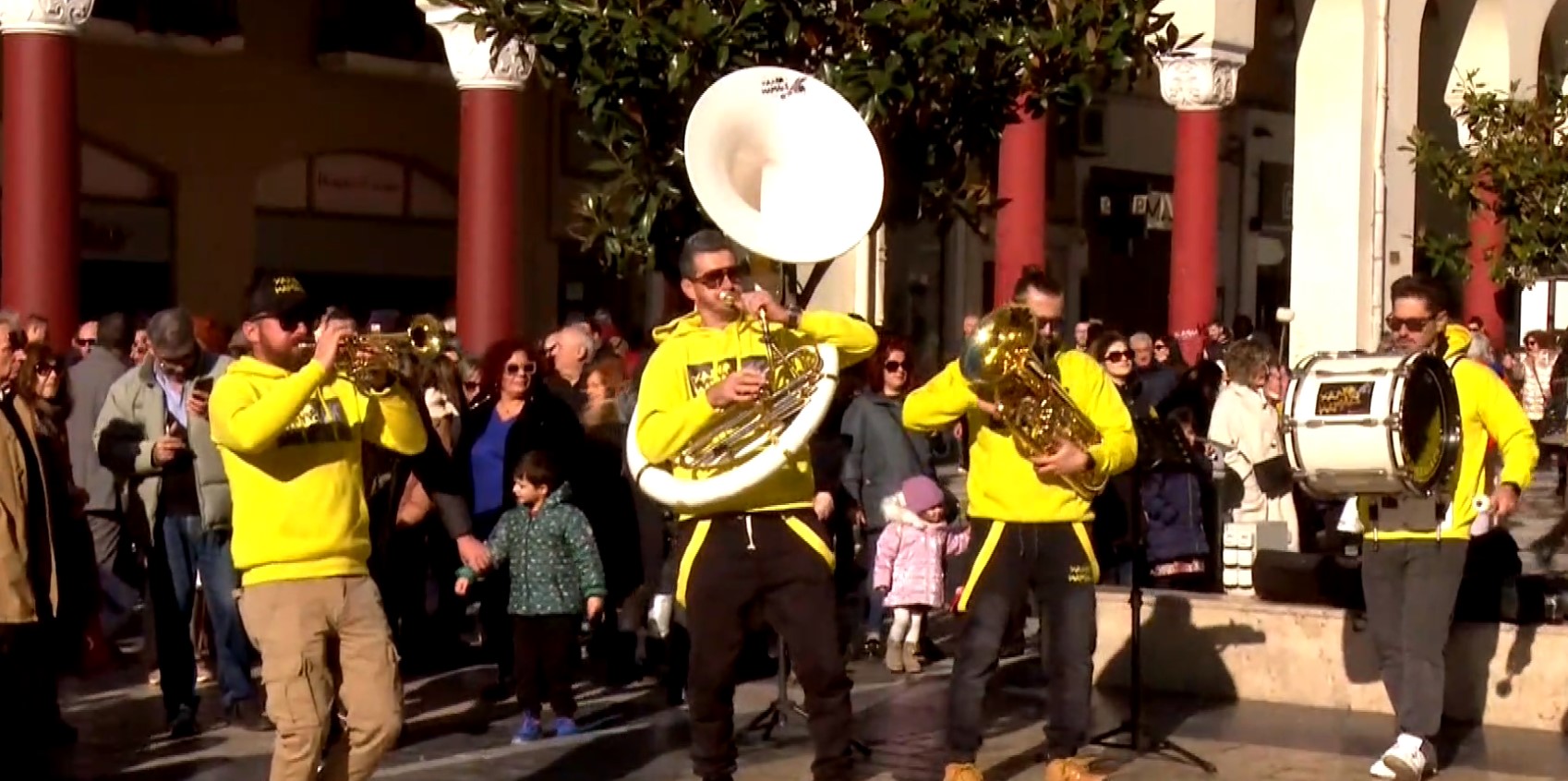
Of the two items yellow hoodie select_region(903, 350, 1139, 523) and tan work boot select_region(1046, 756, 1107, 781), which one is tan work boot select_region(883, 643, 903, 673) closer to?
tan work boot select_region(1046, 756, 1107, 781)

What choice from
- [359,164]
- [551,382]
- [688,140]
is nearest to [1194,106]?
[359,164]

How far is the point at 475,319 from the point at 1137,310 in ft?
48.5

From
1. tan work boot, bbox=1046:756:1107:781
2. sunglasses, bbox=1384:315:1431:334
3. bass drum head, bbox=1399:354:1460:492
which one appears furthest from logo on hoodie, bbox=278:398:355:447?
sunglasses, bbox=1384:315:1431:334

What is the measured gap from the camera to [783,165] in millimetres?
8398

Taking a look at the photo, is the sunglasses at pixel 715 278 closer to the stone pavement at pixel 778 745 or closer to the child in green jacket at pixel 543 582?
the stone pavement at pixel 778 745

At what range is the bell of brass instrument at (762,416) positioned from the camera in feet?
25.1

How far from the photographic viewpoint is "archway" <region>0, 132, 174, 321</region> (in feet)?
69.0

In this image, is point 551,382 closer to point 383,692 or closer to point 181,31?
point 383,692

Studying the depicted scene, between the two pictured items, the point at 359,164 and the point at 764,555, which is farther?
the point at 359,164

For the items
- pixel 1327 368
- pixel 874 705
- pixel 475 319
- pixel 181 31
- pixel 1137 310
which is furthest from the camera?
pixel 1137 310

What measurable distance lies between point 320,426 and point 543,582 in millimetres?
2690

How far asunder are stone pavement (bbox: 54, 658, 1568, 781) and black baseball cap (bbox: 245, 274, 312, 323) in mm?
2392

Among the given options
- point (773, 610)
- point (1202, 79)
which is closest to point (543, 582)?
point (773, 610)

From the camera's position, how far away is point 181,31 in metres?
21.3
